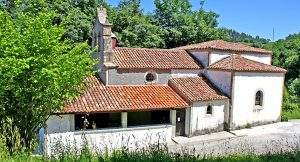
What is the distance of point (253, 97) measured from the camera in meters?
28.1

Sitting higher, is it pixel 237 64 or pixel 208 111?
pixel 237 64

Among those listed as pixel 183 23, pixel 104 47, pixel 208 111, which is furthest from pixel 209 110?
pixel 183 23

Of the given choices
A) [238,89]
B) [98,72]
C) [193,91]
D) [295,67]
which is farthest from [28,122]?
[295,67]

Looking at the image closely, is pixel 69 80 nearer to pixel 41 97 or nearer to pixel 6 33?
pixel 41 97

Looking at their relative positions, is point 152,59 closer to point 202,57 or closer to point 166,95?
point 166,95

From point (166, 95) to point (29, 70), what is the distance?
10774mm

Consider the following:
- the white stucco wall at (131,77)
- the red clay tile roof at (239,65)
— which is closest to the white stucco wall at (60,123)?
the white stucco wall at (131,77)

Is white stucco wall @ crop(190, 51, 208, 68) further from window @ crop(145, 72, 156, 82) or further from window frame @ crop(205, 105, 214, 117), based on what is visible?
window @ crop(145, 72, 156, 82)

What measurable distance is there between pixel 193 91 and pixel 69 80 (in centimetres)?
1027

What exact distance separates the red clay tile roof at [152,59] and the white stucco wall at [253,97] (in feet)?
11.3

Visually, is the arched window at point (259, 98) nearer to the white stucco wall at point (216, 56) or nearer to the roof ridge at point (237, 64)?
the roof ridge at point (237, 64)

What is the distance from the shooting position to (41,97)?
17.4m

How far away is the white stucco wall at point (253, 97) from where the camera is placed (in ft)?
88.8

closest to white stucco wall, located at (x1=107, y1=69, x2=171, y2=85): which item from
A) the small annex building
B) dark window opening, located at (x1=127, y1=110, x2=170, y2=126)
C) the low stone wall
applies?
the small annex building
